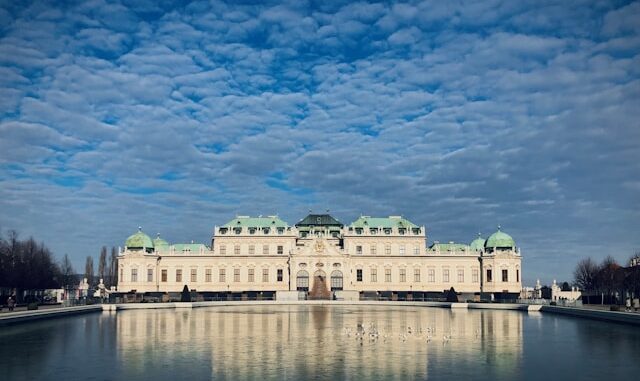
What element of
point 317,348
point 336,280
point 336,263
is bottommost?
point 317,348

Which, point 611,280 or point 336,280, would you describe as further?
point 336,280

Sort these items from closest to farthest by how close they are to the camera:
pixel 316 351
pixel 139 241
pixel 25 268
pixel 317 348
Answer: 1. pixel 316 351
2. pixel 317 348
3. pixel 25 268
4. pixel 139 241

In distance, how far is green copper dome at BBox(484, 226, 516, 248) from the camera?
4567 inches

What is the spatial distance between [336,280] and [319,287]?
5881 mm

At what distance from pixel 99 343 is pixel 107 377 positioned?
12955 millimetres

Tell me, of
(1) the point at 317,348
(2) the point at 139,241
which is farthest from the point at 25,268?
(1) the point at 317,348

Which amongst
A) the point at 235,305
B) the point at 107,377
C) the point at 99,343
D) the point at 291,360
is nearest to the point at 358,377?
the point at 291,360

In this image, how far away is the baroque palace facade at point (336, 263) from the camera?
115000mm

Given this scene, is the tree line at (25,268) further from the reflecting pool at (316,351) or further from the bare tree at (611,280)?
the bare tree at (611,280)

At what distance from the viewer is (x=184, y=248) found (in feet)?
395

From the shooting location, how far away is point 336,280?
114m

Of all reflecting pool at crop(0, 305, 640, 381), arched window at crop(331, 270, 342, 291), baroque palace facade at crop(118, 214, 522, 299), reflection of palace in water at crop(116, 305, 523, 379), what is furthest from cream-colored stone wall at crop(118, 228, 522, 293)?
reflecting pool at crop(0, 305, 640, 381)

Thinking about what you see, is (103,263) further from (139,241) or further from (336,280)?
(336,280)

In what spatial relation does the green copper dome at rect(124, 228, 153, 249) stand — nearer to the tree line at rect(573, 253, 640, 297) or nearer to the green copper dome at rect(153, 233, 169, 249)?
the green copper dome at rect(153, 233, 169, 249)
